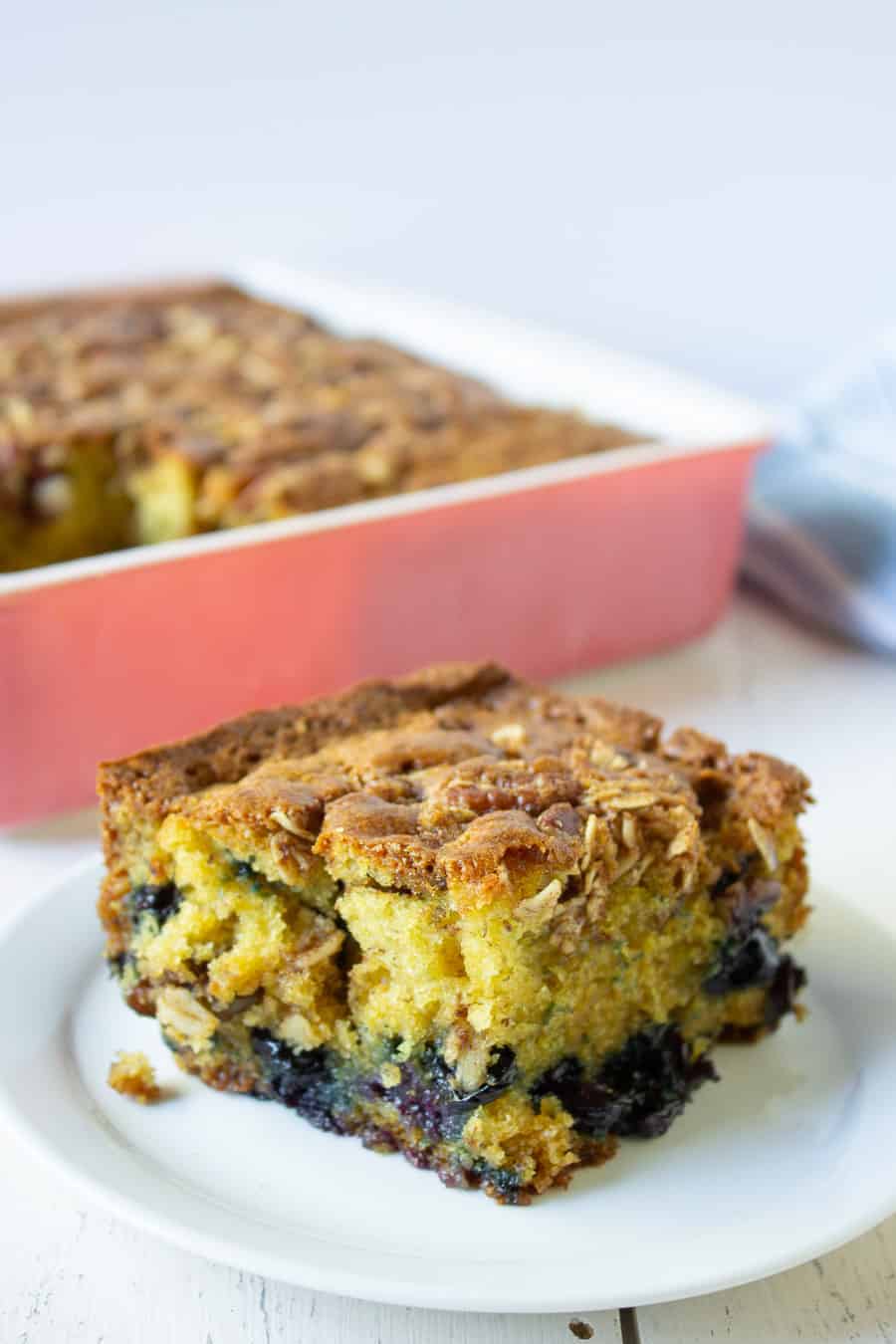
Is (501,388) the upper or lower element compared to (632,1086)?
lower

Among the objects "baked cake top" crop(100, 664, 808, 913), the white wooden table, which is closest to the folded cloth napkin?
"baked cake top" crop(100, 664, 808, 913)

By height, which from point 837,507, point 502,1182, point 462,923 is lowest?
point 837,507

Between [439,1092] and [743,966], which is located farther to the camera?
[743,966]

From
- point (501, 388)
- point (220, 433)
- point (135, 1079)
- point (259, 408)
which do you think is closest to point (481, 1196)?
point (135, 1079)

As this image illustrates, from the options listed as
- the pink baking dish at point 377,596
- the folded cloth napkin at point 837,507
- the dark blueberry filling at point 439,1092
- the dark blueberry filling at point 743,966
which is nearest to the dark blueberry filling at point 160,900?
the dark blueberry filling at point 439,1092

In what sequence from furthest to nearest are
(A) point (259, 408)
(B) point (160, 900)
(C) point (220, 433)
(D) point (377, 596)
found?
1. (A) point (259, 408)
2. (C) point (220, 433)
3. (D) point (377, 596)
4. (B) point (160, 900)

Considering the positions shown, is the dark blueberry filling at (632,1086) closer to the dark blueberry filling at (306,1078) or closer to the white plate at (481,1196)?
the white plate at (481,1196)

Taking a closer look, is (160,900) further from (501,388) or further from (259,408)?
(501,388)
